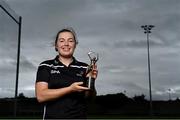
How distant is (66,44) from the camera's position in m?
2.07

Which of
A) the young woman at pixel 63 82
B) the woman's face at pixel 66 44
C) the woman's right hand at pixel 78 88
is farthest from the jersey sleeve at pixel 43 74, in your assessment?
the woman's right hand at pixel 78 88

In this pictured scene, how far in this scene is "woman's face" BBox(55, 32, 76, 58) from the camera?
207 cm

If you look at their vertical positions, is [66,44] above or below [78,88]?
above

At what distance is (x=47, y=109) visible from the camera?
2.05 meters

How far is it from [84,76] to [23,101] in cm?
3090

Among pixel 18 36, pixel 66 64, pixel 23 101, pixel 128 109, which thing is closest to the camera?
pixel 66 64

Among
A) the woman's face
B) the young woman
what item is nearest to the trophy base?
the young woman

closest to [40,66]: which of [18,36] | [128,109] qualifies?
[18,36]

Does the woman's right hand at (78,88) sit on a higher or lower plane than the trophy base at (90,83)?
lower

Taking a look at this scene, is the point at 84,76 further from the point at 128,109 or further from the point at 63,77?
the point at 128,109

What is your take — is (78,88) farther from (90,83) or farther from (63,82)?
(63,82)

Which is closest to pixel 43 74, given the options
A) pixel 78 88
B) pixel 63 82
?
pixel 63 82

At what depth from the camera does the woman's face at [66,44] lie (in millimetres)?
2074

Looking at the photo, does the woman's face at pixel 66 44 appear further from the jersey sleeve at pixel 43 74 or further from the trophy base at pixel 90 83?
the trophy base at pixel 90 83
